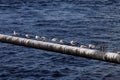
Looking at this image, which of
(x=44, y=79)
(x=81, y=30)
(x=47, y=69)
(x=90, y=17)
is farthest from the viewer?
(x=90, y=17)

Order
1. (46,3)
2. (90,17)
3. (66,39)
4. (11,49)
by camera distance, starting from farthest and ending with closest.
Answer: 1. (46,3)
2. (90,17)
3. (66,39)
4. (11,49)

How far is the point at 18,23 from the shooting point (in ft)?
189

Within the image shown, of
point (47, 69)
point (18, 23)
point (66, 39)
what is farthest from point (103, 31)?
point (47, 69)

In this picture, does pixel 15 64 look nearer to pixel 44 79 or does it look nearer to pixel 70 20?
pixel 44 79

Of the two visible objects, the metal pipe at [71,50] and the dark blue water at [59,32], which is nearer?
the metal pipe at [71,50]

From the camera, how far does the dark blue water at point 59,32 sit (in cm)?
3650

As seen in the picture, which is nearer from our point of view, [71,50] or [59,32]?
[71,50]

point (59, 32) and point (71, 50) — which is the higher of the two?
point (59, 32)

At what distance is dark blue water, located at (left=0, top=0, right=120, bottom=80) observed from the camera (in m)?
36.5

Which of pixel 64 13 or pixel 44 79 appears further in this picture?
pixel 64 13

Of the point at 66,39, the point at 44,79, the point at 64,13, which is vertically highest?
the point at 64,13

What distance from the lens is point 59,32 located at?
170 ft

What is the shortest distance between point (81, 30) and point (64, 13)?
13.6 meters

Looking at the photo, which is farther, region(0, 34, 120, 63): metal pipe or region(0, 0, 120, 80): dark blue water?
region(0, 0, 120, 80): dark blue water
